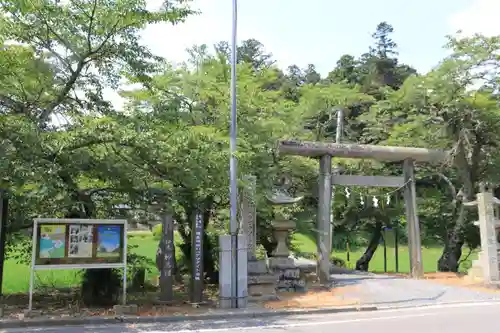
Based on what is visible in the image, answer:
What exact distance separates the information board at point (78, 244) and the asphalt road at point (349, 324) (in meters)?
1.91

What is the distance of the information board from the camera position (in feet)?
34.9

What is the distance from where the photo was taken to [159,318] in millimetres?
10281

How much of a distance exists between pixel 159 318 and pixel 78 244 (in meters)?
2.64

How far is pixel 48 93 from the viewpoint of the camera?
11.6 meters

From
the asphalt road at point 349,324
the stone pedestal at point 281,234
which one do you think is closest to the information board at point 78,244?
the asphalt road at point 349,324

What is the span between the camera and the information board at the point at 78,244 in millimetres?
10641

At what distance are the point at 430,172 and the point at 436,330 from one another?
16723mm

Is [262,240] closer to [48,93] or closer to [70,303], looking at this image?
[70,303]

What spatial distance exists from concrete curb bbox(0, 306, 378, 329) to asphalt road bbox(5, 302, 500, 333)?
30cm

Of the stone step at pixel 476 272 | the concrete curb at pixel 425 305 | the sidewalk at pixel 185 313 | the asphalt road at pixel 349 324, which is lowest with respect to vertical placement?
the concrete curb at pixel 425 305

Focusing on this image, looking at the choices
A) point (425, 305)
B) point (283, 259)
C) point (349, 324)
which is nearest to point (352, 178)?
point (283, 259)

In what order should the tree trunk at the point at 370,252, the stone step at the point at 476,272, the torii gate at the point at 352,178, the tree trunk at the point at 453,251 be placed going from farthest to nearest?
the tree trunk at the point at 370,252, the tree trunk at the point at 453,251, the stone step at the point at 476,272, the torii gate at the point at 352,178

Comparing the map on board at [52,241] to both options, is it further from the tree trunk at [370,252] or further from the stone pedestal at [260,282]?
the tree trunk at [370,252]

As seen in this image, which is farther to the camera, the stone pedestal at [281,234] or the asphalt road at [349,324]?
the stone pedestal at [281,234]
